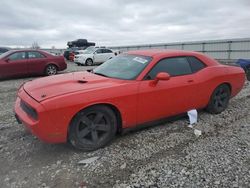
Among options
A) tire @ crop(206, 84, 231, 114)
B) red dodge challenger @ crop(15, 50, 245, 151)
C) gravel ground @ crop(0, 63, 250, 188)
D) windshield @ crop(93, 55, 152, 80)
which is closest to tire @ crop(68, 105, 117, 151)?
red dodge challenger @ crop(15, 50, 245, 151)

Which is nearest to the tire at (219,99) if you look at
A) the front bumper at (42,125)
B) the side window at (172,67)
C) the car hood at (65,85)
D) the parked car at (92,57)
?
the side window at (172,67)

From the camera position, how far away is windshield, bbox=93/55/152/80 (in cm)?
445

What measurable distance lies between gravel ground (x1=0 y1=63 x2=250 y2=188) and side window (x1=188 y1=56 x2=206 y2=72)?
1.11m

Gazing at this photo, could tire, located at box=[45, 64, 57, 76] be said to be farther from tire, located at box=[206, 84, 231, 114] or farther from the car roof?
tire, located at box=[206, 84, 231, 114]

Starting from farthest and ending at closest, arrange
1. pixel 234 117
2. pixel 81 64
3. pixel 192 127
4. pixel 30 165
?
pixel 81 64 < pixel 234 117 < pixel 192 127 < pixel 30 165

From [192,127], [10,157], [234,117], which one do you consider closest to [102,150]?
[10,157]

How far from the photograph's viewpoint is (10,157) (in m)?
3.82

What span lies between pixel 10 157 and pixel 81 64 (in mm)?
17111

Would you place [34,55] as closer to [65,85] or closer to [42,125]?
[65,85]

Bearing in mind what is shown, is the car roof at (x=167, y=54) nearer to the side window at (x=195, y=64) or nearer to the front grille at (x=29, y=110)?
the side window at (x=195, y=64)

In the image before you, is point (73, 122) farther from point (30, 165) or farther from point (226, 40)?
point (226, 40)

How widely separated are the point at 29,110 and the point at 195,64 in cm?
327

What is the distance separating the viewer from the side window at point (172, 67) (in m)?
4.57

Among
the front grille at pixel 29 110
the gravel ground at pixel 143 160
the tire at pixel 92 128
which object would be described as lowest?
the gravel ground at pixel 143 160
